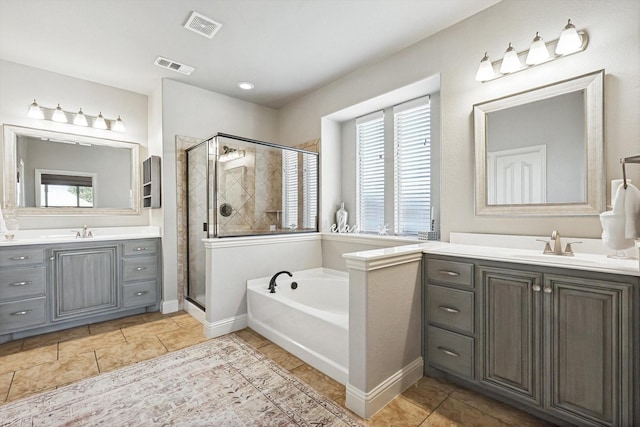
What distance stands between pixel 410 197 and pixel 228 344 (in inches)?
89.5

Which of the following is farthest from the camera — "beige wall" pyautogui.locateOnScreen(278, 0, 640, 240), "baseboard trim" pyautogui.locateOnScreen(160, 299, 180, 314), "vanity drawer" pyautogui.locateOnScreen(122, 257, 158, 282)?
"baseboard trim" pyautogui.locateOnScreen(160, 299, 180, 314)

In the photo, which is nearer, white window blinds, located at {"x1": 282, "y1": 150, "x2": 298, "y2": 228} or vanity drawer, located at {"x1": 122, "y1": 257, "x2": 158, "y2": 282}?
vanity drawer, located at {"x1": 122, "y1": 257, "x2": 158, "y2": 282}

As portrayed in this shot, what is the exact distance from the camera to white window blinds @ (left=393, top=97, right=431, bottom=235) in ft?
9.72

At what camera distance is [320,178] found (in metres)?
3.66

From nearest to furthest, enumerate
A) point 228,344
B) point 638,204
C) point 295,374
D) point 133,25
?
point 638,204 < point 295,374 < point 133,25 < point 228,344

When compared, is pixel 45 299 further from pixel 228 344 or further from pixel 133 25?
pixel 133 25

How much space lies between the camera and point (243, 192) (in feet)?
11.4

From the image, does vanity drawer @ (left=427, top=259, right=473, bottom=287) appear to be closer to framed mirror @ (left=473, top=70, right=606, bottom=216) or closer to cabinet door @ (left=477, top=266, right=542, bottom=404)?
cabinet door @ (left=477, top=266, right=542, bottom=404)

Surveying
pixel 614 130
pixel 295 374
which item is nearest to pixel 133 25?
pixel 295 374

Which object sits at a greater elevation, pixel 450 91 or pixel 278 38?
pixel 278 38

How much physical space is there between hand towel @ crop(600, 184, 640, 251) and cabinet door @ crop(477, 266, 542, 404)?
1.26 ft

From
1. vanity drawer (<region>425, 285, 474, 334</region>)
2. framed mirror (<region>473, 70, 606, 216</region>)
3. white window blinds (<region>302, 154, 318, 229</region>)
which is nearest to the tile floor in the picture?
vanity drawer (<region>425, 285, 474, 334</region>)

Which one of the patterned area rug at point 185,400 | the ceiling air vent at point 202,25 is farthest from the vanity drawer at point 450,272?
the ceiling air vent at point 202,25

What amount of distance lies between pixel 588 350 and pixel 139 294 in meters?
3.82
